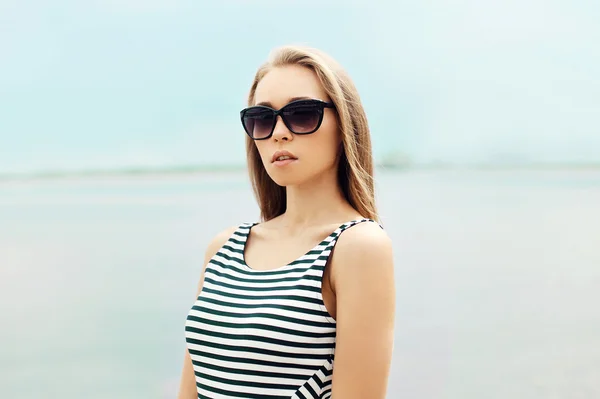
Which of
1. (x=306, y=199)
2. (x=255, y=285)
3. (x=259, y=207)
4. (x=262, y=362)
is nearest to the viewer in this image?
(x=262, y=362)

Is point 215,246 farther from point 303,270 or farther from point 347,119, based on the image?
point 347,119

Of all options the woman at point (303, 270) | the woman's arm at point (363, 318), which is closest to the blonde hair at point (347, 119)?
the woman at point (303, 270)

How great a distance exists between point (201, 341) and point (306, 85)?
908mm

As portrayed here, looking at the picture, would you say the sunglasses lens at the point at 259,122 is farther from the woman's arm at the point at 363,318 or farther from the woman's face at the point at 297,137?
the woman's arm at the point at 363,318

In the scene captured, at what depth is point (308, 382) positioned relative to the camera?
2.22m

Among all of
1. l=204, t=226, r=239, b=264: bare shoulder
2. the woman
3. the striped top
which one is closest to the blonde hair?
the woman

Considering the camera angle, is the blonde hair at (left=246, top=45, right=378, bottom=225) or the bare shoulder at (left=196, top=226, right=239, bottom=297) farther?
the bare shoulder at (left=196, top=226, right=239, bottom=297)

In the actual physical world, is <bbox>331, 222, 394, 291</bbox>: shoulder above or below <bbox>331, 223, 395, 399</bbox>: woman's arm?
above

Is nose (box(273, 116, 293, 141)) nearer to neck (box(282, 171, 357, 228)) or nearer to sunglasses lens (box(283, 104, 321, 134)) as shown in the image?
sunglasses lens (box(283, 104, 321, 134))

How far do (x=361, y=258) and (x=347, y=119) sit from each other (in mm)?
490

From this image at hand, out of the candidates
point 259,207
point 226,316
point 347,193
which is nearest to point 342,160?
point 347,193

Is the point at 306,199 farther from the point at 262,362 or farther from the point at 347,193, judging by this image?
the point at 262,362

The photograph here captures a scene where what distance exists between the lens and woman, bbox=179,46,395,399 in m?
2.18

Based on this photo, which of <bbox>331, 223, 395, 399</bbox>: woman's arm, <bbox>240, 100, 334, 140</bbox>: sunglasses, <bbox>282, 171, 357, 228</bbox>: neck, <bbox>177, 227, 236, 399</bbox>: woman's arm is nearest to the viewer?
<bbox>331, 223, 395, 399</bbox>: woman's arm
